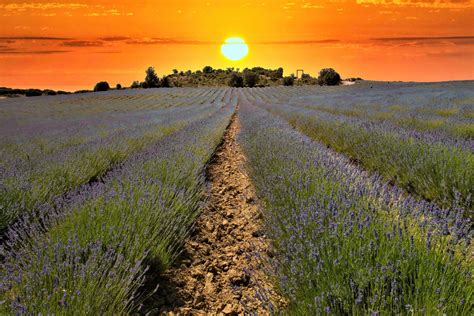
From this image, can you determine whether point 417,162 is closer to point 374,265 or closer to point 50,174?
point 374,265

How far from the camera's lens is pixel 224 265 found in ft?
10.1

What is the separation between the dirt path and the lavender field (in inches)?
4.9

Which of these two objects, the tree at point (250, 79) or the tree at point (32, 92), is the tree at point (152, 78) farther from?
the tree at point (32, 92)

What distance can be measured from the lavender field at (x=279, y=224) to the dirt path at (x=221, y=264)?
0.41 feet

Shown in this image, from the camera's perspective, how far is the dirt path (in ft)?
8.07

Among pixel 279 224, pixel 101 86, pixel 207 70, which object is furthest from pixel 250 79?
pixel 279 224

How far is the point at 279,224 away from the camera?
269 cm

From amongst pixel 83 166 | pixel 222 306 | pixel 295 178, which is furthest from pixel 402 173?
pixel 83 166

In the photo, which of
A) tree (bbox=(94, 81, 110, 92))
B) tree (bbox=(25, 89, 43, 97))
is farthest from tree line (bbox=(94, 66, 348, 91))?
tree (bbox=(25, 89, 43, 97))

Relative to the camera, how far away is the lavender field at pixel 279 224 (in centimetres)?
163

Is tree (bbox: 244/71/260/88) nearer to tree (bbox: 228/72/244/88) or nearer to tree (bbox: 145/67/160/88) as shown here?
tree (bbox: 228/72/244/88)

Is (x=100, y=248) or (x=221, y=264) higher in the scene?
A: (x=100, y=248)

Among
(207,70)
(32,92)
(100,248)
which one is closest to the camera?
(100,248)

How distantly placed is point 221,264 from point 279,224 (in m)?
0.74
